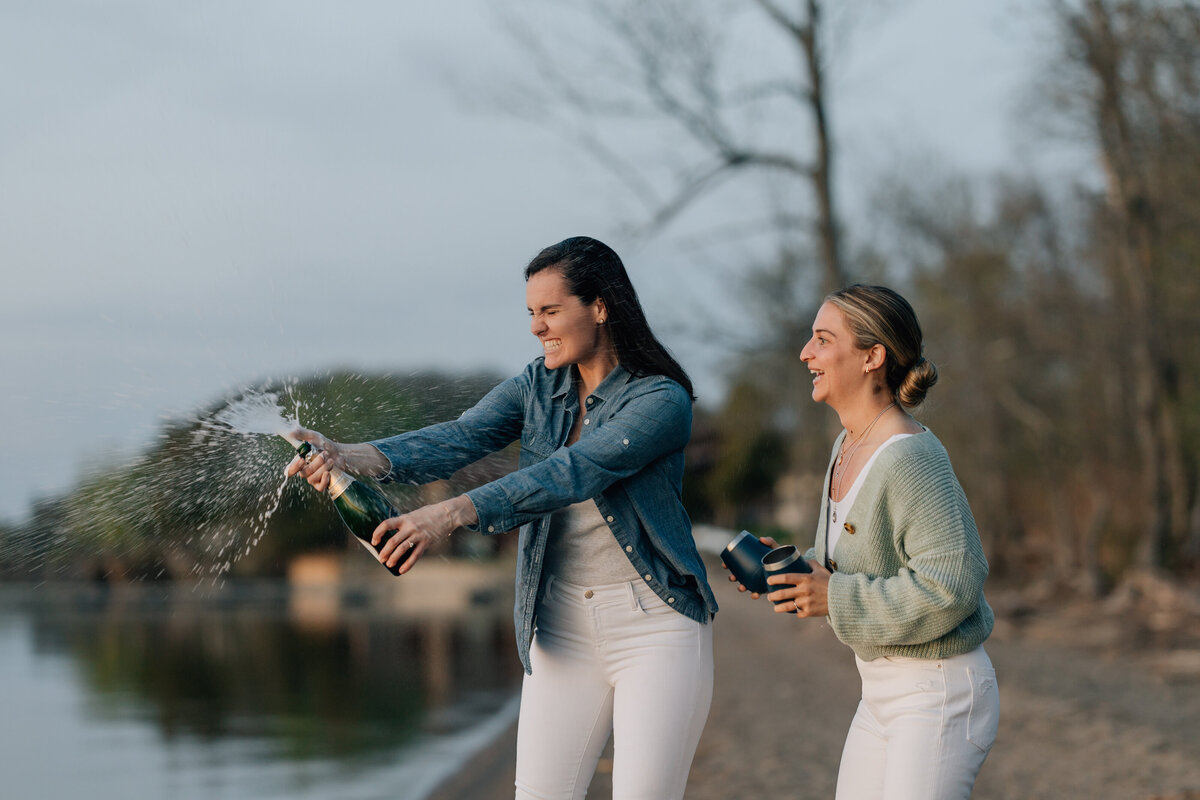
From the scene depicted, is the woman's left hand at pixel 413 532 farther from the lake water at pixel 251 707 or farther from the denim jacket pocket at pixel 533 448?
the lake water at pixel 251 707

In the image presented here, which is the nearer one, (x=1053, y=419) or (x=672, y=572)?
(x=672, y=572)

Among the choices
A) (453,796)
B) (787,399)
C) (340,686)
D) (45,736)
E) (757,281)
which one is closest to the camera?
(453,796)

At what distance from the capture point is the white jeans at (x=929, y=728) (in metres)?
2.65

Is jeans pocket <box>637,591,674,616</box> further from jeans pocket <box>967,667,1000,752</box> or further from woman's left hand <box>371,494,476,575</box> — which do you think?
jeans pocket <box>967,667,1000,752</box>

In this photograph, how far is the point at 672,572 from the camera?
3.07 metres

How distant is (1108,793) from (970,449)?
25.0m

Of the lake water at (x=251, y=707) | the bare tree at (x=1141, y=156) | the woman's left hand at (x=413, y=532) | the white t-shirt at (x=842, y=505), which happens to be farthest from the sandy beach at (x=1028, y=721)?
the bare tree at (x=1141, y=156)

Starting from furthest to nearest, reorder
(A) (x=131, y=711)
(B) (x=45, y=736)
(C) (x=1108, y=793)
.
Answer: (A) (x=131, y=711) → (B) (x=45, y=736) → (C) (x=1108, y=793)

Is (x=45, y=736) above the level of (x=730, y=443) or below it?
below

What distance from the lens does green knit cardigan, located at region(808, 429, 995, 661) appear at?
2645 millimetres

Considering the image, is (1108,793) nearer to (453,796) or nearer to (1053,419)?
→ (453,796)

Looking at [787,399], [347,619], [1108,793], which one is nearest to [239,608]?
[347,619]

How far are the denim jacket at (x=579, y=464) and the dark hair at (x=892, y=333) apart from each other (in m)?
0.47

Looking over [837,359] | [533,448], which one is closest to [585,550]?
[533,448]
